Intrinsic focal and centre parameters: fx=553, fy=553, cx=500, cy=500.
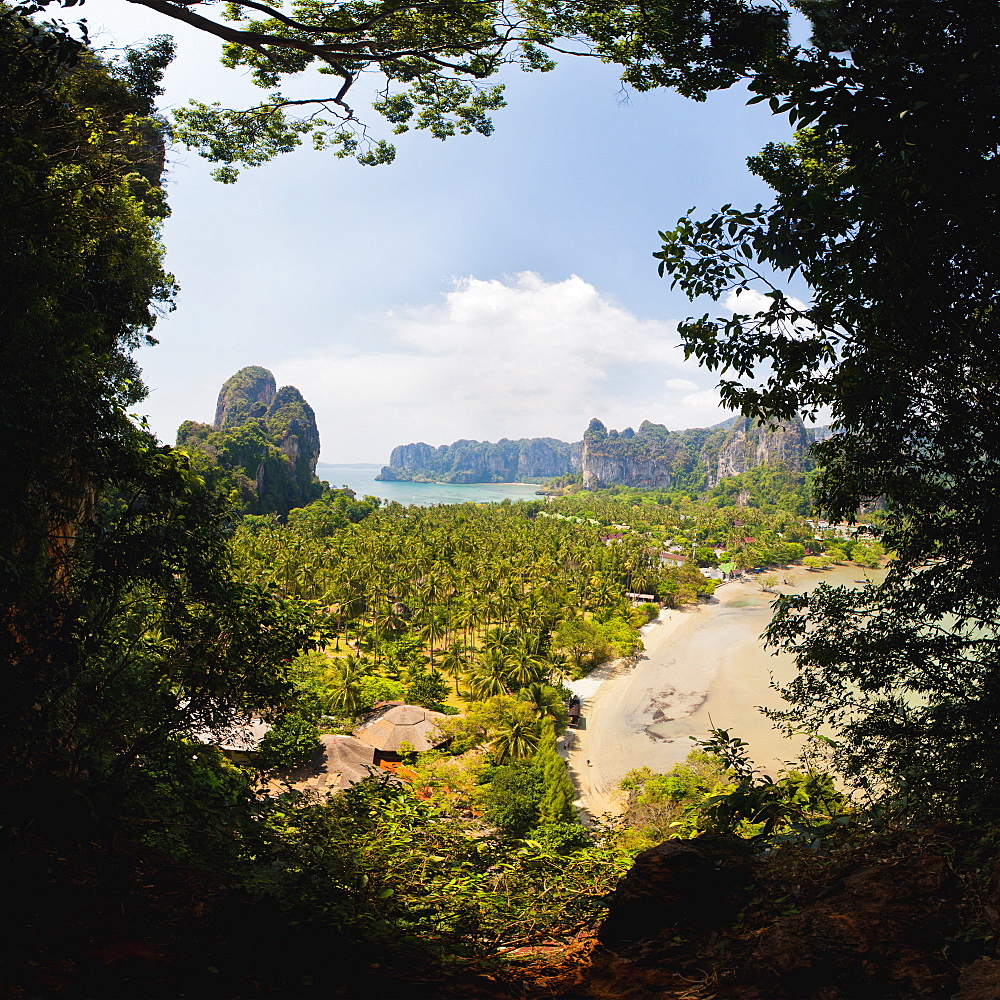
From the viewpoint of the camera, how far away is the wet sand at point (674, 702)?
22.8m

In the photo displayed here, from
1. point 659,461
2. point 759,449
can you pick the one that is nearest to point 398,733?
point 759,449

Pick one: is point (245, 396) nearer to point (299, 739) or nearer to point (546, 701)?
point (546, 701)

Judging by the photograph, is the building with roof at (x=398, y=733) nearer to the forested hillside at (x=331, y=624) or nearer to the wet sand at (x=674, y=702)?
the wet sand at (x=674, y=702)

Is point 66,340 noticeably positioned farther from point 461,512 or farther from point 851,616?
point 461,512

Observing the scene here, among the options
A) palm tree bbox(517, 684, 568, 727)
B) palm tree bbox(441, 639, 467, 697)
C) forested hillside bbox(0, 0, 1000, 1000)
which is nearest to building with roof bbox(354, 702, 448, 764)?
palm tree bbox(517, 684, 568, 727)

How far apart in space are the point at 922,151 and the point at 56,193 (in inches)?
230

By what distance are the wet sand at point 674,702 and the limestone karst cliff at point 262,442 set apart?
39.4m

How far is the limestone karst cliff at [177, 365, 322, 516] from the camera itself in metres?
71.5

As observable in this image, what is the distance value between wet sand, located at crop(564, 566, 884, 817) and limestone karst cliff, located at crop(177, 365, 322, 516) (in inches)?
1550

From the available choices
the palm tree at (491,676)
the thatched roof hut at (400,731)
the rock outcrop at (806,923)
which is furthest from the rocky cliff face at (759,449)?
the rock outcrop at (806,923)

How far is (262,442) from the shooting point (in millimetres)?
80750

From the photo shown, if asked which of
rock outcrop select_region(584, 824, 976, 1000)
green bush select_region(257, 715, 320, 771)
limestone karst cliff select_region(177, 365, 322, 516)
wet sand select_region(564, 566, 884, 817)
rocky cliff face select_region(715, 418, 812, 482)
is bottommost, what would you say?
wet sand select_region(564, 566, 884, 817)

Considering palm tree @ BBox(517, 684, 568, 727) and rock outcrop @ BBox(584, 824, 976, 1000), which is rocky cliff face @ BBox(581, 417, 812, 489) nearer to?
palm tree @ BBox(517, 684, 568, 727)

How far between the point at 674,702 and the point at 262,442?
7035cm
